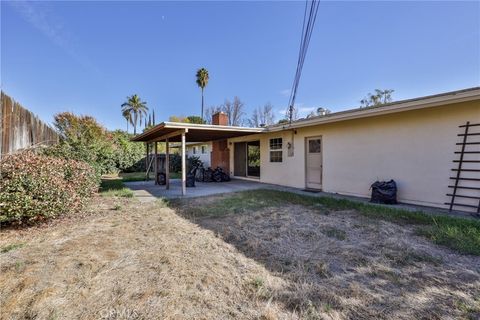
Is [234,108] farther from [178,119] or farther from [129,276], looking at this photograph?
[129,276]

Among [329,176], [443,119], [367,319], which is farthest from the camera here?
Answer: [329,176]

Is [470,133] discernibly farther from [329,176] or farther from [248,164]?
[248,164]

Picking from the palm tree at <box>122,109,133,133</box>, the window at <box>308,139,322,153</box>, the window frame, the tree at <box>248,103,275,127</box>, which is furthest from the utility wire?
the palm tree at <box>122,109,133,133</box>

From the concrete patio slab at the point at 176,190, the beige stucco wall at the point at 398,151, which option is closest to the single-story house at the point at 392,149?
the beige stucco wall at the point at 398,151

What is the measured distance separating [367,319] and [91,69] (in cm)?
1676

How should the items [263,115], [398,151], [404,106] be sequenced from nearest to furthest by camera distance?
[404,106], [398,151], [263,115]

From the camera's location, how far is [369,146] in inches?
284

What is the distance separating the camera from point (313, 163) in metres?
8.99

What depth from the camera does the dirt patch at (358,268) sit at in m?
2.16

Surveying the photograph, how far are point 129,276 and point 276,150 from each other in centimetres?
849

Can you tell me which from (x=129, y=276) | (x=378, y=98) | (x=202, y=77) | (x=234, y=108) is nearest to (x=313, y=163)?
(x=129, y=276)

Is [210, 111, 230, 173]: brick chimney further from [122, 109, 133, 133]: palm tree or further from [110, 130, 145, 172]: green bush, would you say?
[122, 109, 133, 133]: palm tree

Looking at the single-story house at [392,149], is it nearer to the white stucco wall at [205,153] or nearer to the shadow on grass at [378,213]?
the shadow on grass at [378,213]

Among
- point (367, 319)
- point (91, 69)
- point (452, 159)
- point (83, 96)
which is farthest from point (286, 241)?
point (83, 96)
